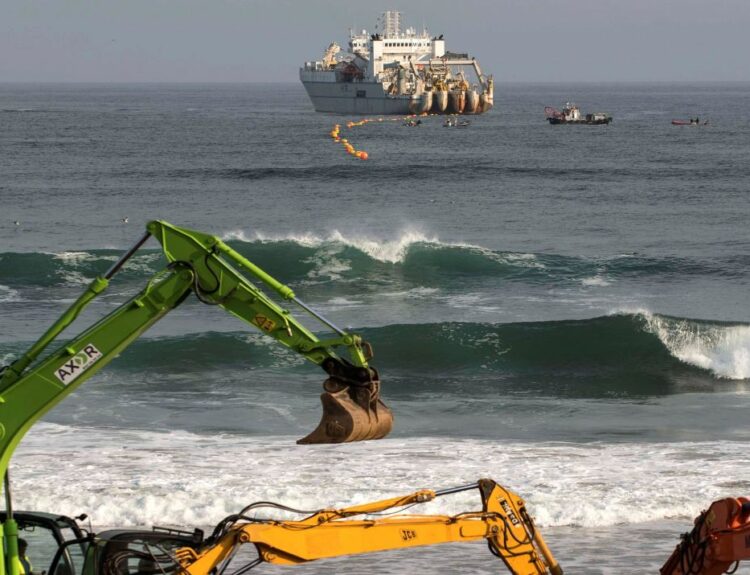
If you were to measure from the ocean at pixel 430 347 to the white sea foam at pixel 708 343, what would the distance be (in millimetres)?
89

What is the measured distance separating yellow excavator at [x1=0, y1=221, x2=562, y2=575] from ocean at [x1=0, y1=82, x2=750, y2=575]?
374 centimetres

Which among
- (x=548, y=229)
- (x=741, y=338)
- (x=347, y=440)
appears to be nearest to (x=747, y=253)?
(x=548, y=229)

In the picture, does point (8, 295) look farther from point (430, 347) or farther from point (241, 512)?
point (241, 512)

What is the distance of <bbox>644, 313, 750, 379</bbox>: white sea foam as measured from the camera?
30.3m

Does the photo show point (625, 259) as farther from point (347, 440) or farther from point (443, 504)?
point (347, 440)

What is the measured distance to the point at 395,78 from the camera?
157 meters

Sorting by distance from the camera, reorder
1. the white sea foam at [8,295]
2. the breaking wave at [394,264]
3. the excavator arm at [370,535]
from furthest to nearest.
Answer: the breaking wave at [394,264], the white sea foam at [8,295], the excavator arm at [370,535]

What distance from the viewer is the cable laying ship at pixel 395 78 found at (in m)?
156

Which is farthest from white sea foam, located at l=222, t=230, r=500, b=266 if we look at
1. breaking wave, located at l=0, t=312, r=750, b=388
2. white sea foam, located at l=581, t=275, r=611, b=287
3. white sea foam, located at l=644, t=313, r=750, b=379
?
breaking wave, located at l=0, t=312, r=750, b=388

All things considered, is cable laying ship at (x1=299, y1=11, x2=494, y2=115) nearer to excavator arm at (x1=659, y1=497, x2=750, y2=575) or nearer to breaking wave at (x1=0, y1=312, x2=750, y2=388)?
breaking wave at (x1=0, y1=312, x2=750, y2=388)

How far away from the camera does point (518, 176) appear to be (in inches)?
3226

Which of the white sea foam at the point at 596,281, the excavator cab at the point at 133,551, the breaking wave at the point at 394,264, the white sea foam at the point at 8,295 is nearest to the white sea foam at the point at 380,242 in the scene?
the breaking wave at the point at 394,264

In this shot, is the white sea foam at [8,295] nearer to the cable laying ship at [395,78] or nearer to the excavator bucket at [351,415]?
the excavator bucket at [351,415]

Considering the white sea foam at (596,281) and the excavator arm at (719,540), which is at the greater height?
the excavator arm at (719,540)
